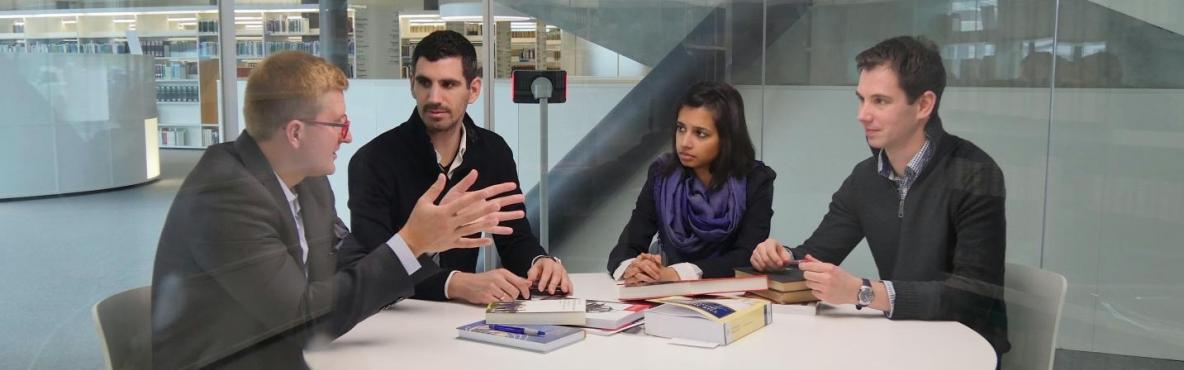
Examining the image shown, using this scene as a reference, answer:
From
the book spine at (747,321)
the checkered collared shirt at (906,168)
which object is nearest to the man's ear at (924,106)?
the checkered collared shirt at (906,168)

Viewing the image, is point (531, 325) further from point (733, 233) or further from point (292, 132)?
point (733, 233)

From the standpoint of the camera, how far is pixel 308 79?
2.05 meters

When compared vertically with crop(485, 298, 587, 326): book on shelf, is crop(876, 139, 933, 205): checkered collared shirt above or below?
above

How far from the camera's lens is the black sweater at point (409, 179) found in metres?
2.56

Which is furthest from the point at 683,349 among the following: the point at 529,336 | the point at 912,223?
the point at 912,223

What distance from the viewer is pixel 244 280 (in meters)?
1.80

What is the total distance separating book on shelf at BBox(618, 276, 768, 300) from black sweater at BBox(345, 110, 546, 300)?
59 cm

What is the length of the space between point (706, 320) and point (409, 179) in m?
1.15

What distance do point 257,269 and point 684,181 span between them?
4.95 ft

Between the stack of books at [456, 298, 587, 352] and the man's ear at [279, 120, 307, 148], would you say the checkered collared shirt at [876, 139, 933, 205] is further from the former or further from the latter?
the man's ear at [279, 120, 307, 148]

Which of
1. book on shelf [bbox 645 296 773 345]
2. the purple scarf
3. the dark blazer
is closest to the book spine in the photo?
book on shelf [bbox 645 296 773 345]

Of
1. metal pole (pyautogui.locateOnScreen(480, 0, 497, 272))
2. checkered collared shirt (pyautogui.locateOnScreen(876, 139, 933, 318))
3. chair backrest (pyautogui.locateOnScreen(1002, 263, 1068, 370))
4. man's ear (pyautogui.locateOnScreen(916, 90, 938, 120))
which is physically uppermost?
metal pole (pyautogui.locateOnScreen(480, 0, 497, 272))

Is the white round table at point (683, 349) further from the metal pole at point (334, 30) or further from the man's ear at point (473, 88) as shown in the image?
the metal pole at point (334, 30)

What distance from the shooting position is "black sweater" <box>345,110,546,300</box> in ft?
8.40
